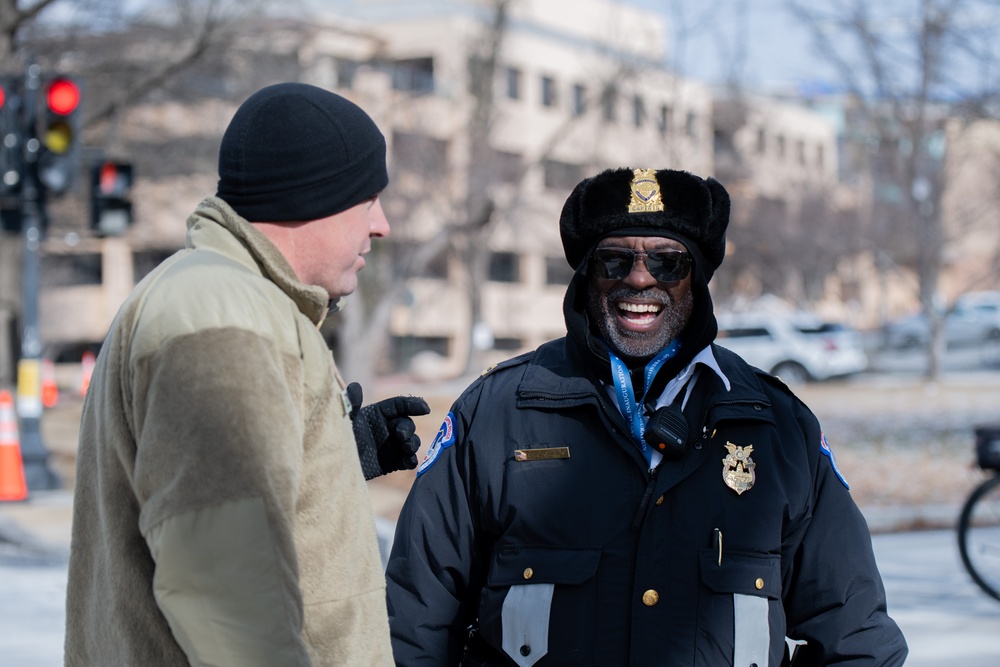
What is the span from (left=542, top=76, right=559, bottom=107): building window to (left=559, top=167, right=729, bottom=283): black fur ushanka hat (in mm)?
55603

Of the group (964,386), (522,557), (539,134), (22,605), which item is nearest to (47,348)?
(539,134)

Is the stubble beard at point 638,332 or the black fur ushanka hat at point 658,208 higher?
the black fur ushanka hat at point 658,208

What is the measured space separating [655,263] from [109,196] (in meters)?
10.8

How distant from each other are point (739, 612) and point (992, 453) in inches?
218

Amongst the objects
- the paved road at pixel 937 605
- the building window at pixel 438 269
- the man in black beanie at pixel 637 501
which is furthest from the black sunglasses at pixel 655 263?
the building window at pixel 438 269

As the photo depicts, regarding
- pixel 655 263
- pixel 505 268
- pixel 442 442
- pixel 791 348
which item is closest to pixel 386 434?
pixel 442 442

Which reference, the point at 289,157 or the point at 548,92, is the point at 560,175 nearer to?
the point at 548,92

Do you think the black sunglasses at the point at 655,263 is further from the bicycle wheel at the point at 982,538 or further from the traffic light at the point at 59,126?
the traffic light at the point at 59,126

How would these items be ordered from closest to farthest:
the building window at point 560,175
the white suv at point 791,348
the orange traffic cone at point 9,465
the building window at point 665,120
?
the orange traffic cone at point 9,465, the building window at point 665,120, the white suv at point 791,348, the building window at point 560,175

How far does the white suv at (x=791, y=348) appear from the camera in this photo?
1186 inches

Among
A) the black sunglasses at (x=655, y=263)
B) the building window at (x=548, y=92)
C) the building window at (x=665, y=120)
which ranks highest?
the building window at (x=548, y=92)

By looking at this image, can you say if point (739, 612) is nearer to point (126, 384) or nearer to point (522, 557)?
point (522, 557)

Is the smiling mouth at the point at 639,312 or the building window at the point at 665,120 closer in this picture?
the smiling mouth at the point at 639,312

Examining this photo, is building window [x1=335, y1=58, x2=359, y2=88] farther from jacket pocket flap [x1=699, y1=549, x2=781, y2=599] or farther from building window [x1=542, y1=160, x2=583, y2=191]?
jacket pocket flap [x1=699, y1=549, x2=781, y2=599]
